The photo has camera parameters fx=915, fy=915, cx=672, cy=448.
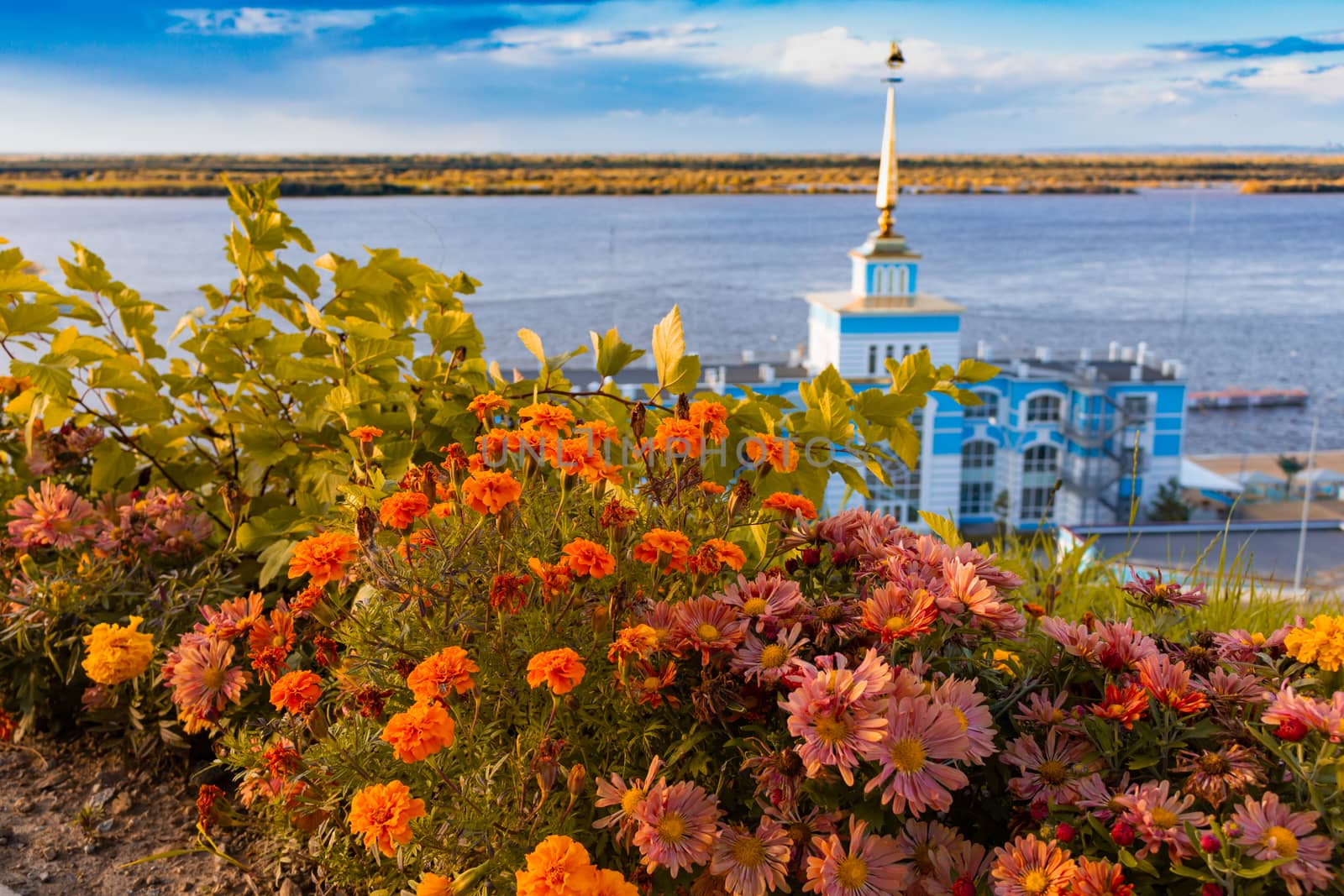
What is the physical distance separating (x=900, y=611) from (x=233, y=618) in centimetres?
81

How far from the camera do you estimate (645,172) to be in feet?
111

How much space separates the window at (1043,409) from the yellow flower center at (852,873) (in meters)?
35.5

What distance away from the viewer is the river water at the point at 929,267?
3994cm

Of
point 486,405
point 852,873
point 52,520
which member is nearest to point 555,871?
point 852,873

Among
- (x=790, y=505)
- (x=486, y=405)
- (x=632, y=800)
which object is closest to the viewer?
(x=632, y=800)

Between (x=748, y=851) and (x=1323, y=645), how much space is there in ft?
1.94

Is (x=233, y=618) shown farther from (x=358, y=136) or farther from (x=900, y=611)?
(x=358, y=136)

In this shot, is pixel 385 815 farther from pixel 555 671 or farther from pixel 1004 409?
pixel 1004 409

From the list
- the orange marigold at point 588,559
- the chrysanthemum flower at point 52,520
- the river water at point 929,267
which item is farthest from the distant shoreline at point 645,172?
the orange marigold at point 588,559

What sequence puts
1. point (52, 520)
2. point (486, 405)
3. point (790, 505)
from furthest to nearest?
point (52, 520)
point (486, 405)
point (790, 505)

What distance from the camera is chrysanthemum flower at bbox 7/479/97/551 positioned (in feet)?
4.78

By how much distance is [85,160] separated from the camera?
23406mm

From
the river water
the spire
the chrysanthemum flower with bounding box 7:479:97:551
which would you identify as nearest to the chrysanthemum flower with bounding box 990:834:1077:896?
the chrysanthemum flower with bounding box 7:479:97:551

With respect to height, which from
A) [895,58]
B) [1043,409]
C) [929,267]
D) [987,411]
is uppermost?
[895,58]
